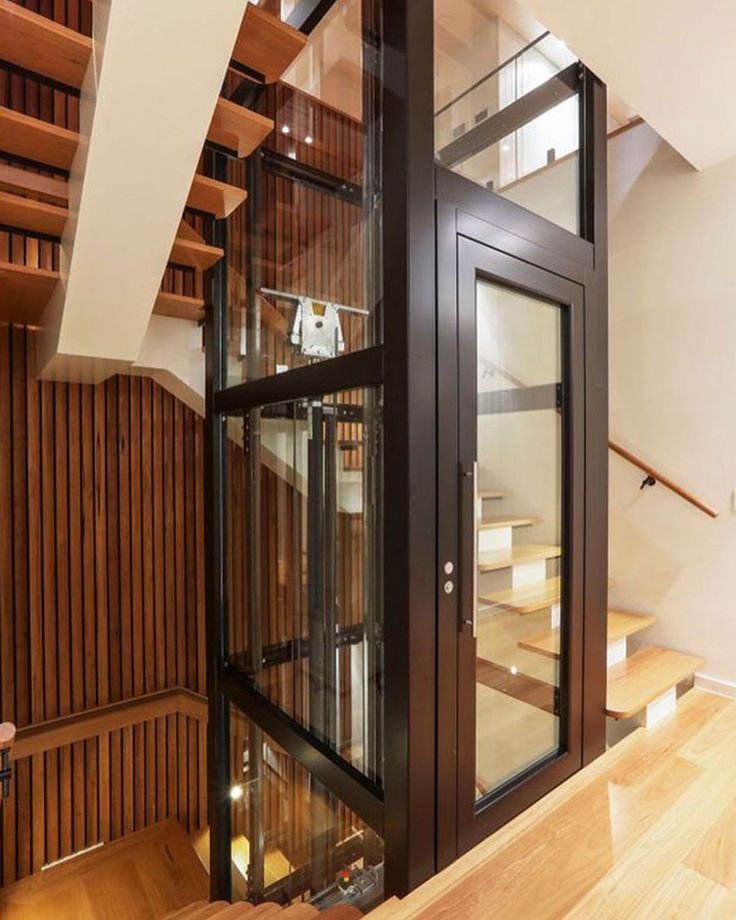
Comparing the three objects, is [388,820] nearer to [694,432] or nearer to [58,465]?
[694,432]

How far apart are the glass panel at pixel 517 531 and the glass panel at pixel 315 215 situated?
0.46 meters

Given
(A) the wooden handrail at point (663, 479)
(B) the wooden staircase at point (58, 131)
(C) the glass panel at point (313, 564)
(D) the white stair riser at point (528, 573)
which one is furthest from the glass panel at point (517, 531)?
(A) the wooden handrail at point (663, 479)

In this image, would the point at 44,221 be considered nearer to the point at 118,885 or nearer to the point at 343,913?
the point at 343,913

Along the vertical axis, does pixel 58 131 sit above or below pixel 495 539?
above

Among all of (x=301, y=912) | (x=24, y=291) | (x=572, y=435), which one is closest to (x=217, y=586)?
(x=301, y=912)

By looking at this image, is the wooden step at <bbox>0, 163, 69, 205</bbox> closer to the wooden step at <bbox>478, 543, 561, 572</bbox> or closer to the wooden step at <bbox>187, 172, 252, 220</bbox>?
the wooden step at <bbox>187, 172, 252, 220</bbox>

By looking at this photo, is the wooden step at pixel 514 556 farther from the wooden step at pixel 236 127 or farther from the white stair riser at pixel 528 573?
the wooden step at pixel 236 127

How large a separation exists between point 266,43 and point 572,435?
1.75 m

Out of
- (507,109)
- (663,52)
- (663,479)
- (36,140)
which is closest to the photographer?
(36,140)

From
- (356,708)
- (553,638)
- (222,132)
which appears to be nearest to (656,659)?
(553,638)

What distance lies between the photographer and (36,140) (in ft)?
5.89

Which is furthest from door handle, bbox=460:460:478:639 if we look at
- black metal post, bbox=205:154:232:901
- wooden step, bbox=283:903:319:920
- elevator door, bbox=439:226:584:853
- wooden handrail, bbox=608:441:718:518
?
wooden handrail, bbox=608:441:718:518

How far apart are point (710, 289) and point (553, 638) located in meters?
2.04

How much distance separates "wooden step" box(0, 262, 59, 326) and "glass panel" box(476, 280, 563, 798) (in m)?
1.77
